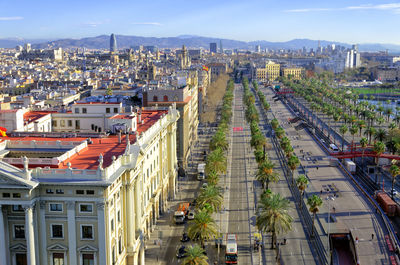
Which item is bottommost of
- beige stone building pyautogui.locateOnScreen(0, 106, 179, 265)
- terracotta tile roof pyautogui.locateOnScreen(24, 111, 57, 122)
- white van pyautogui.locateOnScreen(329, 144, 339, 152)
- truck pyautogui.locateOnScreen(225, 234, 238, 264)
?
truck pyautogui.locateOnScreen(225, 234, 238, 264)

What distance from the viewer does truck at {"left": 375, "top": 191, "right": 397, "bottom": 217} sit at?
214 feet

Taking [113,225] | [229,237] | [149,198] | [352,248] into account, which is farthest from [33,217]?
[352,248]

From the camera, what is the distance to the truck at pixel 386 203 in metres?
65.2

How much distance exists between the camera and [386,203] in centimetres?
6638

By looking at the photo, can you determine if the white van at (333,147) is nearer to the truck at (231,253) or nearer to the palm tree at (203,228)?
the truck at (231,253)

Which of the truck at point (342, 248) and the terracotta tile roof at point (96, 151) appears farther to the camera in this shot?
the truck at point (342, 248)

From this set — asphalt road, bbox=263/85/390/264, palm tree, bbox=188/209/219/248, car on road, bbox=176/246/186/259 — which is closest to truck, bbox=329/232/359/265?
Answer: asphalt road, bbox=263/85/390/264

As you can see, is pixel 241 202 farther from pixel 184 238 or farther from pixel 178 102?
pixel 178 102

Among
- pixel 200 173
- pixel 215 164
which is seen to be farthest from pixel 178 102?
pixel 215 164

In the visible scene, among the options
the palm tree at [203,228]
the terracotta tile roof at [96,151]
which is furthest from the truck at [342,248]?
the terracotta tile roof at [96,151]

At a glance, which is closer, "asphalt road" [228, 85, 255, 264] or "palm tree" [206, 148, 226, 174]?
"asphalt road" [228, 85, 255, 264]

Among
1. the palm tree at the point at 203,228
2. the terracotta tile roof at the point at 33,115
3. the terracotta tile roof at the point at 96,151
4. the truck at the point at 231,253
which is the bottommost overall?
the truck at the point at 231,253

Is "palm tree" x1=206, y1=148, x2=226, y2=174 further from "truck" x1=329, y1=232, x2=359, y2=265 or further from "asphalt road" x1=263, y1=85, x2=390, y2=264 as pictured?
"truck" x1=329, y1=232, x2=359, y2=265

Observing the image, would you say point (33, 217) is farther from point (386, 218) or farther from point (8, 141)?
point (386, 218)
